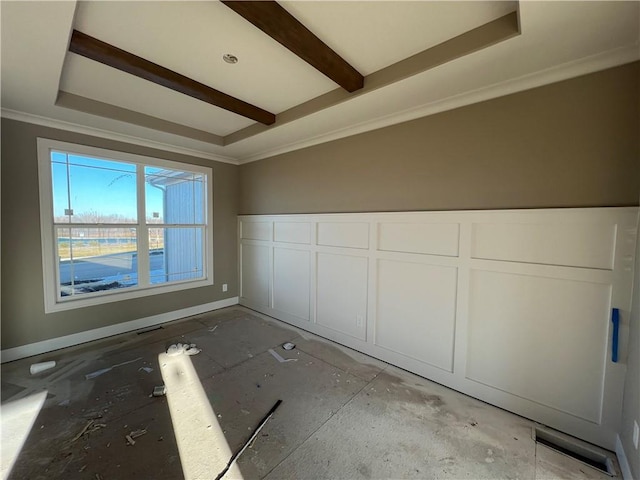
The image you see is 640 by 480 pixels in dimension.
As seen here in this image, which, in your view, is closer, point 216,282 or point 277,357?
point 277,357

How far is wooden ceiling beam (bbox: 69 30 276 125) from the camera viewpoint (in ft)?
5.98

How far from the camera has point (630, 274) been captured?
1660 millimetres

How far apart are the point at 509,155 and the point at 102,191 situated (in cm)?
436

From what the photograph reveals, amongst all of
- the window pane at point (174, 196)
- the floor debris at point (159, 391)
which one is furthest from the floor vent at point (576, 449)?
the window pane at point (174, 196)

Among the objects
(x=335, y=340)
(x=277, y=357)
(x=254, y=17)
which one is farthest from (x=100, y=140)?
(x=335, y=340)

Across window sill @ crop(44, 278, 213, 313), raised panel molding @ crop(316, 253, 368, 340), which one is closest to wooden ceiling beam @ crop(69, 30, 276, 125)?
raised panel molding @ crop(316, 253, 368, 340)

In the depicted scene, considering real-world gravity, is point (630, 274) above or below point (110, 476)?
above

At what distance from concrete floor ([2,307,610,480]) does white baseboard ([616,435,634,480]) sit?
0.11m

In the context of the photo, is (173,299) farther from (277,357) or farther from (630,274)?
(630,274)

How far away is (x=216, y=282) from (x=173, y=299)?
0.69 m

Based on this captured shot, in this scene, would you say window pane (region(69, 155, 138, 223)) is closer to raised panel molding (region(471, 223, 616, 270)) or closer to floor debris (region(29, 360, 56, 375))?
floor debris (region(29, 360, 56, 375))

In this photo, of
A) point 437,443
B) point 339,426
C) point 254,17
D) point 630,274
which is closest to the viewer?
point 254,17

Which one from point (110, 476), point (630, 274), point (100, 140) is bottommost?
point (110, 476)

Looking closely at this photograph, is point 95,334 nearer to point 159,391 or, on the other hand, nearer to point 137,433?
point 159,391
